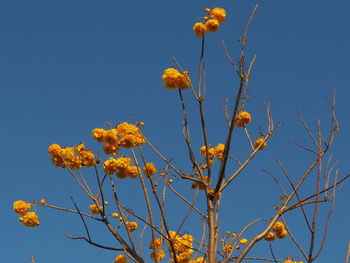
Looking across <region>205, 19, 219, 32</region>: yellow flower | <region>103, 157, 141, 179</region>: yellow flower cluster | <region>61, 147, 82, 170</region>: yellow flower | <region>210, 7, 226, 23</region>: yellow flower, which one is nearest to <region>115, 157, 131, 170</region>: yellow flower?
<region>103, 157, 141, 179</region>: yellow flower cluster

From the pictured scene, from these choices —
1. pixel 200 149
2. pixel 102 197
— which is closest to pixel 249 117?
pixel 200 149

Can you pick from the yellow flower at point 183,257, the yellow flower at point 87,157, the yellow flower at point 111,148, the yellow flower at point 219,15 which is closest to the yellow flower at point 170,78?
the yellow flower at point 219,15

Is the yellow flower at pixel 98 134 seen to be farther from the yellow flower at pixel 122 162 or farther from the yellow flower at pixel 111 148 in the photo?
the yellow flower at pixel 122 162

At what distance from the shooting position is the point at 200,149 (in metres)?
5.62

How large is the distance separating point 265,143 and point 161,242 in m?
1.53

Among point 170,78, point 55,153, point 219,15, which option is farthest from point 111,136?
point 219,15

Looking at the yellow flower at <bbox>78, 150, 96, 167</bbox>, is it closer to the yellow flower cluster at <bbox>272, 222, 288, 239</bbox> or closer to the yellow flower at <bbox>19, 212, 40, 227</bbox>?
the yellow flower at <bbox>19, 212, 40, 227</bbox>

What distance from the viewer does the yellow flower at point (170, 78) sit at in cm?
466

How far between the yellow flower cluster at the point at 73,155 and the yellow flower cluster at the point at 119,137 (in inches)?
7.2

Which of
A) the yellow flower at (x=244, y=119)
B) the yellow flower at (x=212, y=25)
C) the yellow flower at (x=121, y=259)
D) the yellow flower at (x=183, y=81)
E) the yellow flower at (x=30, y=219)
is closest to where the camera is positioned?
the yellow flower at (x=183, y=81)

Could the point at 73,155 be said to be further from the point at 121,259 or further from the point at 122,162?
the point at 121,259

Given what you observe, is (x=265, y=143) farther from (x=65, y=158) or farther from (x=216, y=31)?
(x=65, y=158)

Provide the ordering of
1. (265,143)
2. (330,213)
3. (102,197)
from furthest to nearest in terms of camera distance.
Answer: (265,143)
(102,197)
(330,213)

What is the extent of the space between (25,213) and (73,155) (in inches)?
43.8
